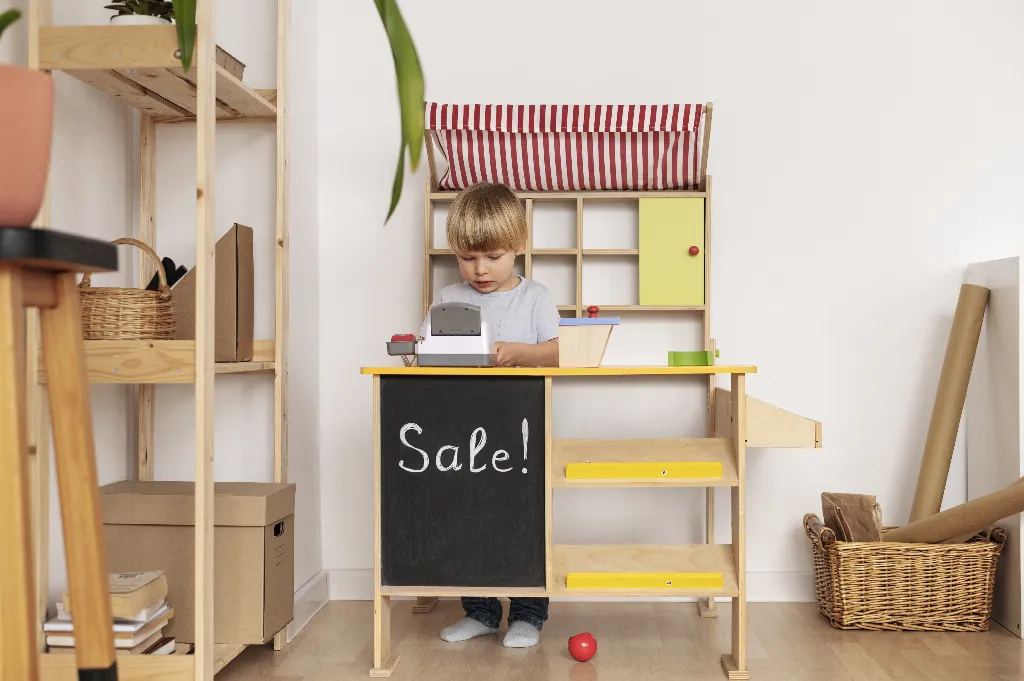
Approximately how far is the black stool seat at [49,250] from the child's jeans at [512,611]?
1.68 meters

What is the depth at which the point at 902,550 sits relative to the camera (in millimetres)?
2461

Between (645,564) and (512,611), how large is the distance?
46 cm

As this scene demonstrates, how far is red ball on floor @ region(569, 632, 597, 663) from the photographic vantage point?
220cm

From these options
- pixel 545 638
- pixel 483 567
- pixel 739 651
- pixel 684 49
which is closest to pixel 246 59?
pixel 684 49

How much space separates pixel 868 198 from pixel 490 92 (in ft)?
4.06

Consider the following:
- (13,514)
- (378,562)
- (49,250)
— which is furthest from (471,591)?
(49,250)

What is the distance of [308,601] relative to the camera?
2.65 meters

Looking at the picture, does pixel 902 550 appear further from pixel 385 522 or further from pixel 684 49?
pixel 684 49

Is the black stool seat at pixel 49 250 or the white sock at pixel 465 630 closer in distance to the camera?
the black stool seat at pixel 49 250

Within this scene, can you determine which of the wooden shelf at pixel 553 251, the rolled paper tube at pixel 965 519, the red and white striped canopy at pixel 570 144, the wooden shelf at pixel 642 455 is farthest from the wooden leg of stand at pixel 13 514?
the rolled paper tube at pixel 965 519

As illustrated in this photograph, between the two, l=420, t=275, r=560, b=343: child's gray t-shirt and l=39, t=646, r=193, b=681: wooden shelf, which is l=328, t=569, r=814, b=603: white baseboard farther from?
Result: l=39, t=646, r=193, b=681: wooden shelf

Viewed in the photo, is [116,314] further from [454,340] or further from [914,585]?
[914,585]

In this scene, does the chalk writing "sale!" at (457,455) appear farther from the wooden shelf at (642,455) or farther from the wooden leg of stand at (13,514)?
the wooden leg of stand at (13,514)

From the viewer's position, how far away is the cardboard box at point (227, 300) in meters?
2.17
